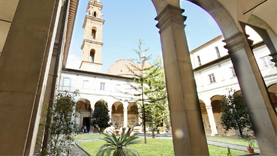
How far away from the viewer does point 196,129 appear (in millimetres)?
2584

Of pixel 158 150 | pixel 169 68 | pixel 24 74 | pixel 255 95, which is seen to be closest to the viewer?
pixel 24 74

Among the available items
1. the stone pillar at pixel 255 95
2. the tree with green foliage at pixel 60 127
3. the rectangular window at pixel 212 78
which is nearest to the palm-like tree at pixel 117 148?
the tree with green foliage at pixel 60 127

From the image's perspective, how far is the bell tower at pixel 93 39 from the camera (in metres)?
27.0

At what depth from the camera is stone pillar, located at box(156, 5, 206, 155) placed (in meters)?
2.52

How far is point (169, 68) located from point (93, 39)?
28343mm

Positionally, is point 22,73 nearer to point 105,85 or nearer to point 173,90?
point 173,90

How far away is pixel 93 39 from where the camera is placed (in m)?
28.5

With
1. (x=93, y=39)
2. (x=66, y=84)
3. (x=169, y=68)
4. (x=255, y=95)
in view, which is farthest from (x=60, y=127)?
(x=93, y=39)

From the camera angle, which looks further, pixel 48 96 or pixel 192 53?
pixel 192 53

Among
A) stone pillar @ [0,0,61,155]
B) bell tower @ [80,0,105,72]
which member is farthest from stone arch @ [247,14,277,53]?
bell tower @ [80,0,105,72]

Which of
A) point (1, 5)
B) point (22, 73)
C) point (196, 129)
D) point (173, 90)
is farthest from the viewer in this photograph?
point (173, 90)

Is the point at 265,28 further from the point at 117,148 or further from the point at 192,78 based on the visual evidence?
the point at 117,148

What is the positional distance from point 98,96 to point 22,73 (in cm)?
2260

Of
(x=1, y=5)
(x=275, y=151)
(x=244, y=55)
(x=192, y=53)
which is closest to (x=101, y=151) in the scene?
(x=1, y=5)
